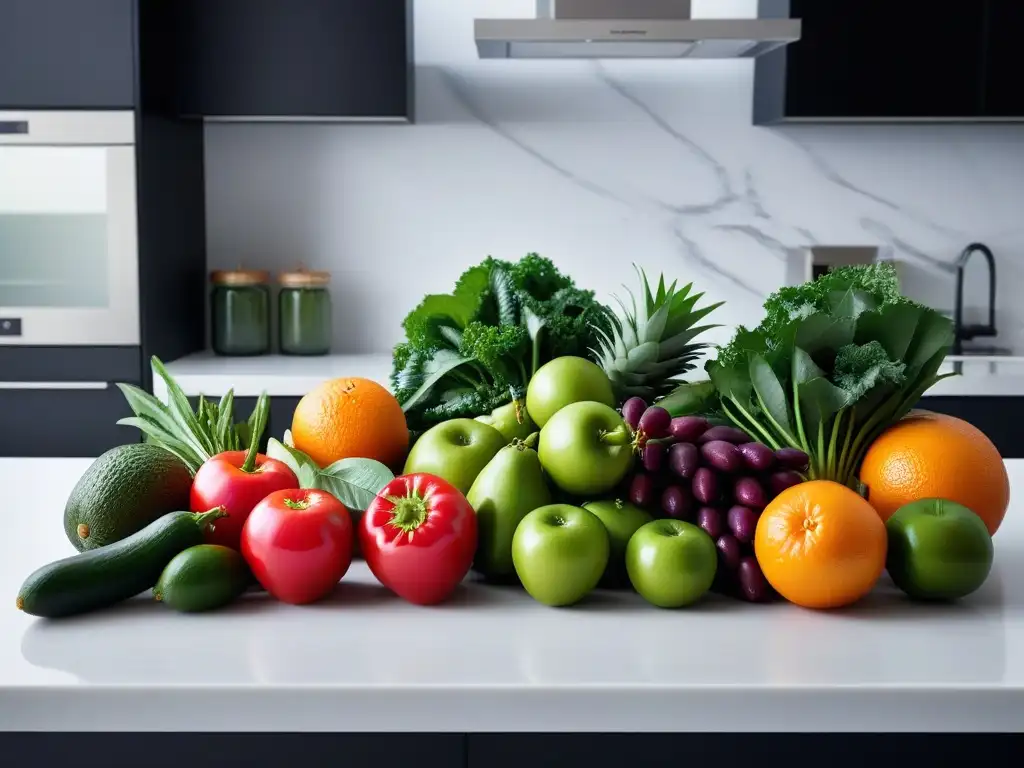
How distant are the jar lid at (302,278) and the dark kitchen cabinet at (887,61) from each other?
148cm

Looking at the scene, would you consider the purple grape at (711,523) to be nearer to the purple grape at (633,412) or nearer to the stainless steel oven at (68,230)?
the purple grape at (633,412)

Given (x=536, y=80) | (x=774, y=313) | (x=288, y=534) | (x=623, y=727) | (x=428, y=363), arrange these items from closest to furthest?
(x=623, y=727)
(x=288, y=534)
(x=774, y=313)
(x=428, y=363)
(x=536, y=80)

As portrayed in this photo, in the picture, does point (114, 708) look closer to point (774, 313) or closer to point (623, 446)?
point (623, 446)

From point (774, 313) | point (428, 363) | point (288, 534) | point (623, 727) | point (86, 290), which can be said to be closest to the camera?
point (623, 727)

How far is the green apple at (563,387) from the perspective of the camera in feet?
3.93

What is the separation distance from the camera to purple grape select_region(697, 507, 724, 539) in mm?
1021

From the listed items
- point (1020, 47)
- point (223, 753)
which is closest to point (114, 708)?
point (223, 753)

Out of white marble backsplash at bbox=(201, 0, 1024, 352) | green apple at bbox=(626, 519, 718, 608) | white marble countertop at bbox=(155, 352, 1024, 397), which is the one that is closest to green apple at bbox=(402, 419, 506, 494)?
green apple at bbox=(626, 519, 718, 608)

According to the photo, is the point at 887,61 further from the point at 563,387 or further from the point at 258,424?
the point at 258,424

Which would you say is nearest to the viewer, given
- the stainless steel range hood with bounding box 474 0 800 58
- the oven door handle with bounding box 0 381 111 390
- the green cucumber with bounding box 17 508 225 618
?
the green cucumber with bounding box 17 508 225 618

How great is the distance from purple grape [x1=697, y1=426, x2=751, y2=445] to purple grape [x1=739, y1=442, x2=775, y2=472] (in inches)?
1.4

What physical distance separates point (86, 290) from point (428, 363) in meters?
1.90

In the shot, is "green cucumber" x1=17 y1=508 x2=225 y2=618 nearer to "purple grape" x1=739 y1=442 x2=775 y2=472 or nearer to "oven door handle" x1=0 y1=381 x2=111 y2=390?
"purple grape" x1=739 y1=442 x2=775 y2=472

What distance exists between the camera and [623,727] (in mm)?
820
